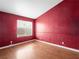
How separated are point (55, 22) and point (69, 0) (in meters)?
1.55

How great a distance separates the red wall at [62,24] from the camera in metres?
3.27

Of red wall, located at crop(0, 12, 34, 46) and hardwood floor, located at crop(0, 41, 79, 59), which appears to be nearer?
hardwood floor, located at crop(0, 41, 79, 59)

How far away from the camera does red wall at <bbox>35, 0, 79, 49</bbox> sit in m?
3.27

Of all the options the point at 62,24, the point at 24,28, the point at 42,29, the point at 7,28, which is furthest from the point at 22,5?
the point at 62,24

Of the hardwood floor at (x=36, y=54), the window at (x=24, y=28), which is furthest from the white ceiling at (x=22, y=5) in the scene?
the hardwood floor at (x=36, y=54)

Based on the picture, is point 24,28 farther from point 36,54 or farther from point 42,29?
point 36,54

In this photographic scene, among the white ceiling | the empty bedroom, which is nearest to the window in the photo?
the empty bedroom

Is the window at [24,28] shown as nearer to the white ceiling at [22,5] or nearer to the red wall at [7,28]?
the red wall at [7,28]

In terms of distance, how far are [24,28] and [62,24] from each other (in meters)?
3.09

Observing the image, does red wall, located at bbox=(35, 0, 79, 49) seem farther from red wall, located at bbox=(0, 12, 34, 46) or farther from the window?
red wall, located at bbox=(0, 12, 34, 46)

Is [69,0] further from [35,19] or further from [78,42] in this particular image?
[35,19]

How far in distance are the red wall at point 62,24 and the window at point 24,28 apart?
1.25m

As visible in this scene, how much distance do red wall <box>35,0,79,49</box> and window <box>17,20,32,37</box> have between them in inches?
49.2

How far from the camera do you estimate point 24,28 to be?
16.9 feet
